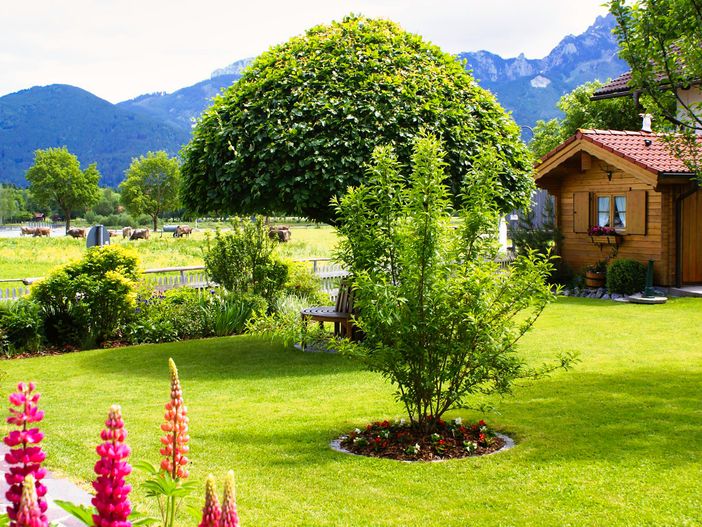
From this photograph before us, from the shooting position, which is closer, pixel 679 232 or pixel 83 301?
pixel 83 301

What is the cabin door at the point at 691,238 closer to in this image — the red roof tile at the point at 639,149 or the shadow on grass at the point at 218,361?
the red roof tile at the point at 639,149

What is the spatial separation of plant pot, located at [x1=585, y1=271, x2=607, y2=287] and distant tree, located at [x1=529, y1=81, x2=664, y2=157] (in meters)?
8.72

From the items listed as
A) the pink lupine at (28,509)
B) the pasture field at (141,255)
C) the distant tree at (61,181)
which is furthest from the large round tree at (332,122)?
the distant tree at (61,181)

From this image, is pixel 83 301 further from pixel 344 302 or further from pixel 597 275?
pixel 597 275

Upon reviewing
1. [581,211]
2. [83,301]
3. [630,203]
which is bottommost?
[83,301]

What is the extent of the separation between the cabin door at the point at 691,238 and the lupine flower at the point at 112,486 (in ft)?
62.0

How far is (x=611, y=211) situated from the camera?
2031 centimetres

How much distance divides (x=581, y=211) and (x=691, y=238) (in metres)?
3.00

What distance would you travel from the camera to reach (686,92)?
22.2 metres

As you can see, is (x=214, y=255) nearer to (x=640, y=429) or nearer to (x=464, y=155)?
(x=464, y=155)

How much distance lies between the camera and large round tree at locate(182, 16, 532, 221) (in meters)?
11.0

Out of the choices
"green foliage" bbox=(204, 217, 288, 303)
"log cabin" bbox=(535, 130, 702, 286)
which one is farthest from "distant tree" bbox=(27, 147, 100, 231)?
"green foliage" bbox=(204, 217, 288, 303)

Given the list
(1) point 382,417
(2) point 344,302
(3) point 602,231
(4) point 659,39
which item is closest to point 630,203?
(3) point 602,231

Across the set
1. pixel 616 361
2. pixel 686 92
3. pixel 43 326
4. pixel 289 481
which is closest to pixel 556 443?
pixel 289 481
